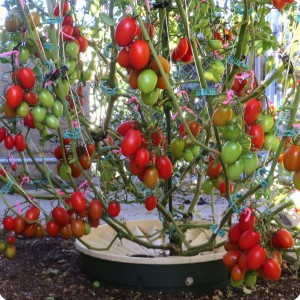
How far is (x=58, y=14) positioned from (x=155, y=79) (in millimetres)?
534

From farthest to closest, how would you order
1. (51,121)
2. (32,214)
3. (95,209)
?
(32,214) → (95,209) → (51,121)

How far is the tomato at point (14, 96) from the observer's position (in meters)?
1.38

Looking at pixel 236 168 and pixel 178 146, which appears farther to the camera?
pixel 178 146

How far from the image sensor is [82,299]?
1.86 m

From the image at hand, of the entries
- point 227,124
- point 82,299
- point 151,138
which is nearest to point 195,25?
point 151,138

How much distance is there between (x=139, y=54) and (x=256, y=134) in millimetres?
385

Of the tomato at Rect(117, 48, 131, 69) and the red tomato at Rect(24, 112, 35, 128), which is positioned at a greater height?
the tomato at Rect(117, 48, 131, 69)

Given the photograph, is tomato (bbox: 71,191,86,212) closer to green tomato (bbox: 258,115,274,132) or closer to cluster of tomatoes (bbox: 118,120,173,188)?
cluster of tomatoes (bbox: 118,120,173,188)

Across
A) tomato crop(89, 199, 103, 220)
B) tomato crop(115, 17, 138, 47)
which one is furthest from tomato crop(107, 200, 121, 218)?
tomato crop(115, 17, 138, 47)

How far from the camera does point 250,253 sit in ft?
4.29

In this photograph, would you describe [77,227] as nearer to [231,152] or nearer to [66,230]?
[66,230]

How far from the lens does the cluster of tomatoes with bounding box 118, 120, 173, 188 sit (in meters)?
1.40

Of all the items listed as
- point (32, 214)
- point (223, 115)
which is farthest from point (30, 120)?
point (223, 115)

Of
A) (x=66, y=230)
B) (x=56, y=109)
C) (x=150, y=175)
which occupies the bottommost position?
(x=66, y=230)
